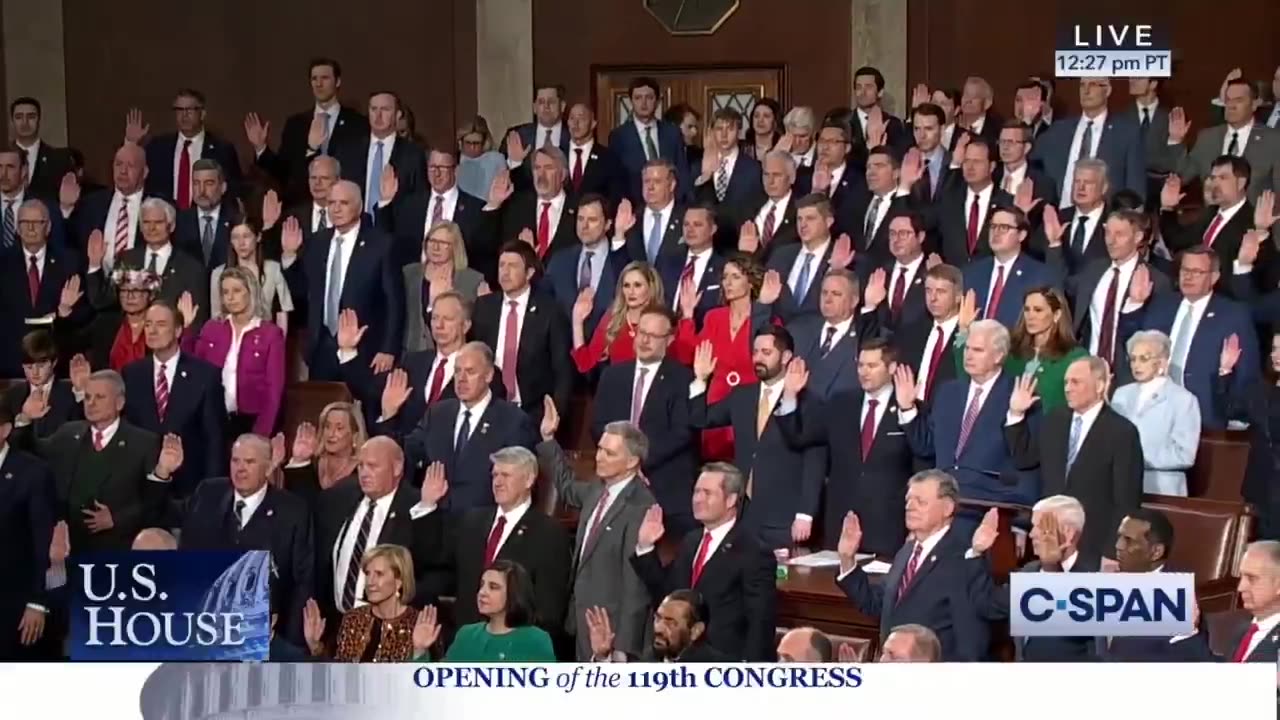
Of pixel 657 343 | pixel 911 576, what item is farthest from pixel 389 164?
pixel 911 576

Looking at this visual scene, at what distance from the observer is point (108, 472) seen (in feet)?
19.7

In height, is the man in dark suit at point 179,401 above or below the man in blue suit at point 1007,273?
below

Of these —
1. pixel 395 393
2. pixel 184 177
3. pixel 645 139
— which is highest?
pixel 645 139

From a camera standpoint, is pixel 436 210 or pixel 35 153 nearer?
pixel 436 210

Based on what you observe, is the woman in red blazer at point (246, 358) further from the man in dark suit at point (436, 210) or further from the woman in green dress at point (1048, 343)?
the woman in green dress at point (1048, 343)

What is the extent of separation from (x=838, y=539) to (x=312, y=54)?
206 inches

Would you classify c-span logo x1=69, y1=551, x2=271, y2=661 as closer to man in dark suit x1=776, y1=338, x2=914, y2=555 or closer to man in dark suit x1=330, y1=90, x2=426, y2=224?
man in dark suit x1=776, y1=338, x2=914, y2=555

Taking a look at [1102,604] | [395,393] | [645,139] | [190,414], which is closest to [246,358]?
[190,414]

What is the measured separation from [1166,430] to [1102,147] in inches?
70.1

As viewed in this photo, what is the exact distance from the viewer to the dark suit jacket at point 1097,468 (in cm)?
546

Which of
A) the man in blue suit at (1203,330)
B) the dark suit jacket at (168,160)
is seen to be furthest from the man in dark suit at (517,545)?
the dark suit jacket at (168,160)

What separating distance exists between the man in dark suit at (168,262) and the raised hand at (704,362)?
1695 mm

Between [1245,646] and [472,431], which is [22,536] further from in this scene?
[1245,646]

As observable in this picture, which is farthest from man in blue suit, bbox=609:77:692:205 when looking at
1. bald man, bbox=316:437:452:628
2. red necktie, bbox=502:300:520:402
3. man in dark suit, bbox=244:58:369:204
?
bald man, bbox=316:437:452:628
